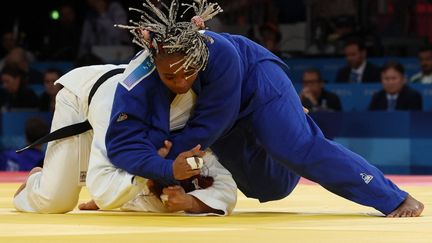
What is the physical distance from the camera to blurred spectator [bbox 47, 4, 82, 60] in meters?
10.9

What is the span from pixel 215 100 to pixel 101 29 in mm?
6918

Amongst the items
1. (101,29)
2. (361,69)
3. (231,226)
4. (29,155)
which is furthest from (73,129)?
(101,29)

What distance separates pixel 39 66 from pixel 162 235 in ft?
24.4

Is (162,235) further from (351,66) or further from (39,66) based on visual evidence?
(39,66)

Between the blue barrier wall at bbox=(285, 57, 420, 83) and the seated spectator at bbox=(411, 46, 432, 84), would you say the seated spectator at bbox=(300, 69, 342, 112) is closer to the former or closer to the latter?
the blue barrier wall at bbox=(285, 57, 420, 83)

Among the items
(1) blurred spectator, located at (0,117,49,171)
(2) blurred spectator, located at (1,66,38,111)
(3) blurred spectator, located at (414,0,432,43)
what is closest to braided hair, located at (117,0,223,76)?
(1) blurred spectator, located at (0,117,49,171)

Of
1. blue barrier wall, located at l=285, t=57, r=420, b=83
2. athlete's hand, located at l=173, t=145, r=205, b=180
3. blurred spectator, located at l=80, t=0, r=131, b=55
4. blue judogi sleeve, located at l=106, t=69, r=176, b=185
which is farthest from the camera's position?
blurred spectator, located at l=80, t=0, r=131, b=55

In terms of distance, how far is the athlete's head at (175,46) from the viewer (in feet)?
12.1

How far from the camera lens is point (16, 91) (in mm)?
9391

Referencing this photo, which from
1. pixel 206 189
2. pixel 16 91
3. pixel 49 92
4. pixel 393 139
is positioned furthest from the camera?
pixel 16 91

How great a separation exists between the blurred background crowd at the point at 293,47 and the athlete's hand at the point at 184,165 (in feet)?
13.6

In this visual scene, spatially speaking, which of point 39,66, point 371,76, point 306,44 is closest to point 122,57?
point 39,66

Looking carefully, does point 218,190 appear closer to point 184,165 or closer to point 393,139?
point 184,165

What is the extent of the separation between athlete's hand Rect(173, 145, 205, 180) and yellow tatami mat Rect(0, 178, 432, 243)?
0.52 ft
